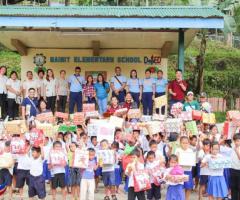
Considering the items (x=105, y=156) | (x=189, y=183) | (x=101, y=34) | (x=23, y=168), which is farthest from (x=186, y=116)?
(x=101, y=34)

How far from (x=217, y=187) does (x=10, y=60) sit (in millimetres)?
20566

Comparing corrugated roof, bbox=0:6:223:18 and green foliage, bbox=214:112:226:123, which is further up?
corrugated roof, bbox=0:6:223:18

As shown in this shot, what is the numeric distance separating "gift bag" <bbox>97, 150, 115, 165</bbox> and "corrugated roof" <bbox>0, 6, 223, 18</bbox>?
386 centimetres

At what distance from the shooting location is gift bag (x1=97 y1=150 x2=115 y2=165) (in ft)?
34.8

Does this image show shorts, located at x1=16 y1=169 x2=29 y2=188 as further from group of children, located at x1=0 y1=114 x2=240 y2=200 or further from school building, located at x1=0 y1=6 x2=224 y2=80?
school building, located at x1=0 y1=6 x2=224 y2=80

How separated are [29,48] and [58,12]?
473cm

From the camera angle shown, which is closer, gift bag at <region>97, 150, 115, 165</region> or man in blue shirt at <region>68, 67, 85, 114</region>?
gift bag at <region>97, 150, 115, 165</region>

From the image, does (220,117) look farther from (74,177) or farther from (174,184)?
(174,184)

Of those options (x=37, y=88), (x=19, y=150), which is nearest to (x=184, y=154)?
(x=19, y=150)

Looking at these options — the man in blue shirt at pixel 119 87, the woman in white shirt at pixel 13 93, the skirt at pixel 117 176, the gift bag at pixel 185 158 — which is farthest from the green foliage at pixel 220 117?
the gift bag at pixel 185 158

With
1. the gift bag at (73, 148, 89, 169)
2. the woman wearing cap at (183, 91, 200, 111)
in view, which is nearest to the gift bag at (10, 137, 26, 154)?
the gift bag at (73, 148, 89, 169)

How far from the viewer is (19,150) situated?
1072cm

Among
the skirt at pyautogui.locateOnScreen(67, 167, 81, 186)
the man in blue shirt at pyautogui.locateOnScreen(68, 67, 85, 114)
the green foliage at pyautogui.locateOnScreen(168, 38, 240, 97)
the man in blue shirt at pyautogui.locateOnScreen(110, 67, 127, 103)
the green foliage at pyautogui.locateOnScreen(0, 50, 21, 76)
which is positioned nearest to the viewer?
the skirt at pyautogui.locateOnScreen(67, 167, 81, 186)

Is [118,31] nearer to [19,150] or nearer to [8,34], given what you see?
[8,34]
